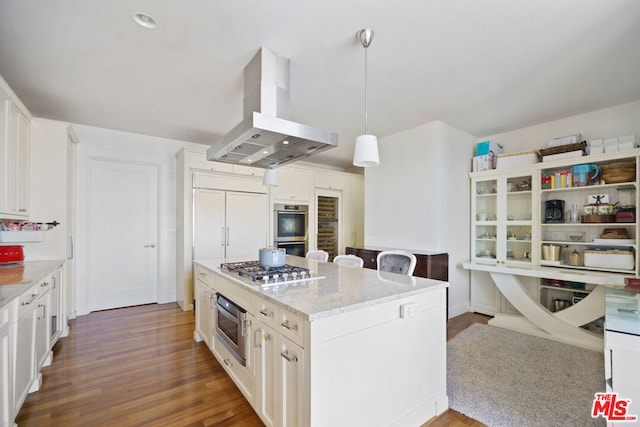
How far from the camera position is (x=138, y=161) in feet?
13.9

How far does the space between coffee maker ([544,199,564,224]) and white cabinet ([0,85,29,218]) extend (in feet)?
18.2

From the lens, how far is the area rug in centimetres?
185

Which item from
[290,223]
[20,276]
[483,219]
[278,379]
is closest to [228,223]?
[290,223]

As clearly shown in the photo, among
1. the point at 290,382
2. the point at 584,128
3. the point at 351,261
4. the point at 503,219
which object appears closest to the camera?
the point at 290,382

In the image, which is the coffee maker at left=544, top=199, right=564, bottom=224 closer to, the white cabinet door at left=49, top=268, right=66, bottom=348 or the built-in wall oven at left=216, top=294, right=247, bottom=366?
the built-in wall oven at left=216, top=294, right=247, bottom=366

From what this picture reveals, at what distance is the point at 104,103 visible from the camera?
314 cm

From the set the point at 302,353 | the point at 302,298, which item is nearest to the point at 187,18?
the point at 302,298

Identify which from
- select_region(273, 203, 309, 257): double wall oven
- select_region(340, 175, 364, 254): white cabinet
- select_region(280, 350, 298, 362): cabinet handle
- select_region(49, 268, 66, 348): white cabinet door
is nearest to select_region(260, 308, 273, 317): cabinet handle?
select_region(280, 350, 298, 362): cabinet handle

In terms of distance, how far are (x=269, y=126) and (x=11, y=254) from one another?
281 cm

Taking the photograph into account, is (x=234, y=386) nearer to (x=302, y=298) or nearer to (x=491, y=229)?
(x=302, y=298)

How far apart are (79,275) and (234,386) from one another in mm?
3130

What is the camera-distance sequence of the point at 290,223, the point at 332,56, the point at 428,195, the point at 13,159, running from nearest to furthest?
the point at 332,56
the point at 13,159
the point at 428,195
the point at 290,223

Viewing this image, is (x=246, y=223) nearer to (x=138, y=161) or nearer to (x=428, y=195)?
(x=138, y=161)

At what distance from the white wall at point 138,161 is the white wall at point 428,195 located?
10.5 feet
